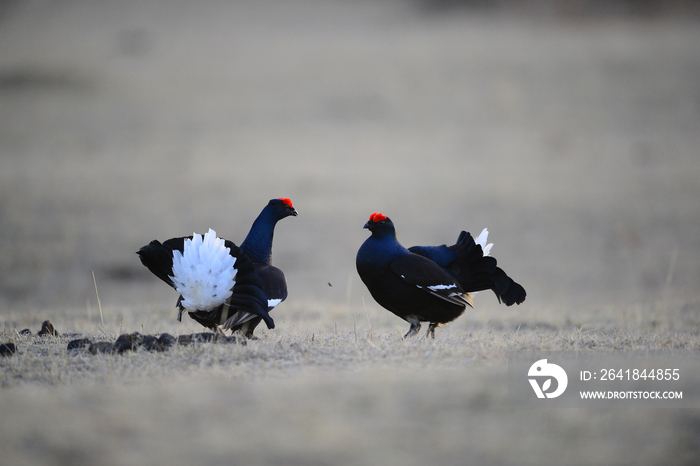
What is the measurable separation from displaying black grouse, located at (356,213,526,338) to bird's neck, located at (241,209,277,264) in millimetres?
1058

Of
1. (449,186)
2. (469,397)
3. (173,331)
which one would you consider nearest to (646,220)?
(449,186)

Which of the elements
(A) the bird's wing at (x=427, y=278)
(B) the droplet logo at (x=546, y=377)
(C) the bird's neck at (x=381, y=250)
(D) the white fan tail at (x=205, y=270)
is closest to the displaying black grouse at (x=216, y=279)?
(D) the white fan tail at (x=205, y=270)

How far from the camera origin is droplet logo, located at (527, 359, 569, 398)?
459 centimetres

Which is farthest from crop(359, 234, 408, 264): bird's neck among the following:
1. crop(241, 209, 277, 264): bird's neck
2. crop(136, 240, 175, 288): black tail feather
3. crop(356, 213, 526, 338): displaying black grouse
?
crop(136, 240, 175, 288): black tail feather

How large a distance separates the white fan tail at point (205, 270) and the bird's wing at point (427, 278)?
5.40ft

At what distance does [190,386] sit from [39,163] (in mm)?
19941

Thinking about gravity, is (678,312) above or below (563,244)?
below

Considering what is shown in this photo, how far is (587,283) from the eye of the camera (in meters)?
15.2

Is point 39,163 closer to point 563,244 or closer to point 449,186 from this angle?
point 449,186

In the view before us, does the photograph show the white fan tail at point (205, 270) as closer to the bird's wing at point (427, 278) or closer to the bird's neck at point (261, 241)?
the bird's neck at point (261, 241)

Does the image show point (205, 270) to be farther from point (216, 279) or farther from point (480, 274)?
point (480, 274)

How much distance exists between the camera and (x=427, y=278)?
21.8ft

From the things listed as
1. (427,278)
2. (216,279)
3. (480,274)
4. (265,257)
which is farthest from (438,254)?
(216,279)

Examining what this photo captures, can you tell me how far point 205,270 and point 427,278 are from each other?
2155 millimetres
